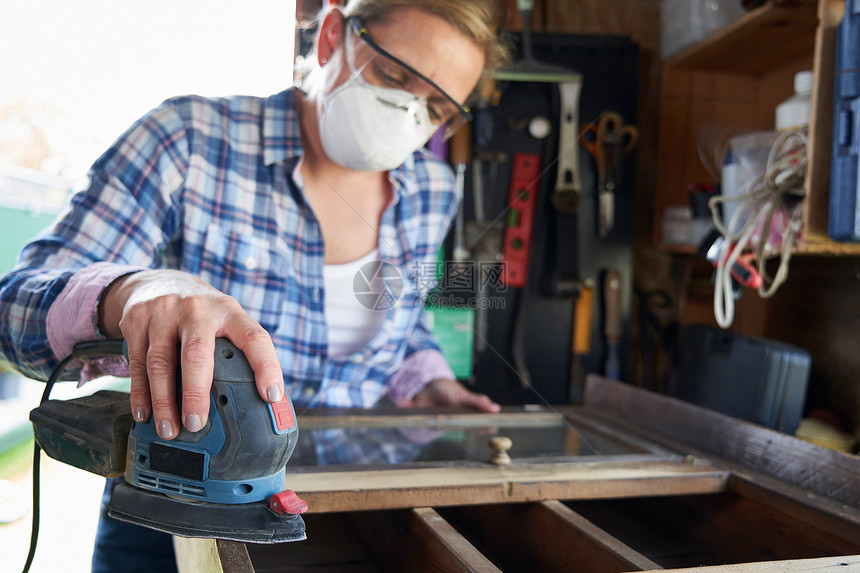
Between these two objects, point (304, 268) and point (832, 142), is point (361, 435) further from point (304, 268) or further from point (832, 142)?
point (832, 142)

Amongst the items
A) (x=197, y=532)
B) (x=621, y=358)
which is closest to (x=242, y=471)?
(x=197, y=532)

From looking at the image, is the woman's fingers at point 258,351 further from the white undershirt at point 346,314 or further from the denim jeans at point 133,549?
the denim jeans at point 133,549

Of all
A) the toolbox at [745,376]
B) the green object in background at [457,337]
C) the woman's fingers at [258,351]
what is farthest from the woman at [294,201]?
the green object in background at [457,337]

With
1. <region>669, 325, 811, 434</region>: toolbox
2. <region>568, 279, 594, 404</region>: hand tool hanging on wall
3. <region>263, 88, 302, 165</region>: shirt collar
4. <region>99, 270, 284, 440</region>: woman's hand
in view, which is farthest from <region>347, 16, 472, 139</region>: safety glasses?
<region>568, 279, 594, 404</region>: hand tool hanging on wall

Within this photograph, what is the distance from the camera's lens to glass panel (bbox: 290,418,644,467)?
34.1 inches

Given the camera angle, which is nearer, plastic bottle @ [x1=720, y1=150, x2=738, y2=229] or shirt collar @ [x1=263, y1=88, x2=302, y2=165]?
shirt collar @ [x1=263, y1=88, x2=302, y2=165]

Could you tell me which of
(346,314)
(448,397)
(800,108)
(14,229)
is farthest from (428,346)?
(14,229)

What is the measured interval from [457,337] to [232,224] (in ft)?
3.82

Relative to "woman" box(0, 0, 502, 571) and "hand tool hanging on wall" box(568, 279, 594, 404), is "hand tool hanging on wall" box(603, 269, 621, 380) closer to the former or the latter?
"hand tool hanging on wall" box(568, 279, 594, 404)

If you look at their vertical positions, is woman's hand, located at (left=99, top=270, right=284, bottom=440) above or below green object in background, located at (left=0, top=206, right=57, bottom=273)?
below

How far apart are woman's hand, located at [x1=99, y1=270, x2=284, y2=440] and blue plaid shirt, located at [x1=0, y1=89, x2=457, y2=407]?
37 centimetres

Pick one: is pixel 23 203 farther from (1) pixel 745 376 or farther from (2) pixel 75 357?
(1) pixel 745 376

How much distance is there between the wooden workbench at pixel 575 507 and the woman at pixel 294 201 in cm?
20

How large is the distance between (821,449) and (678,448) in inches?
8.0
